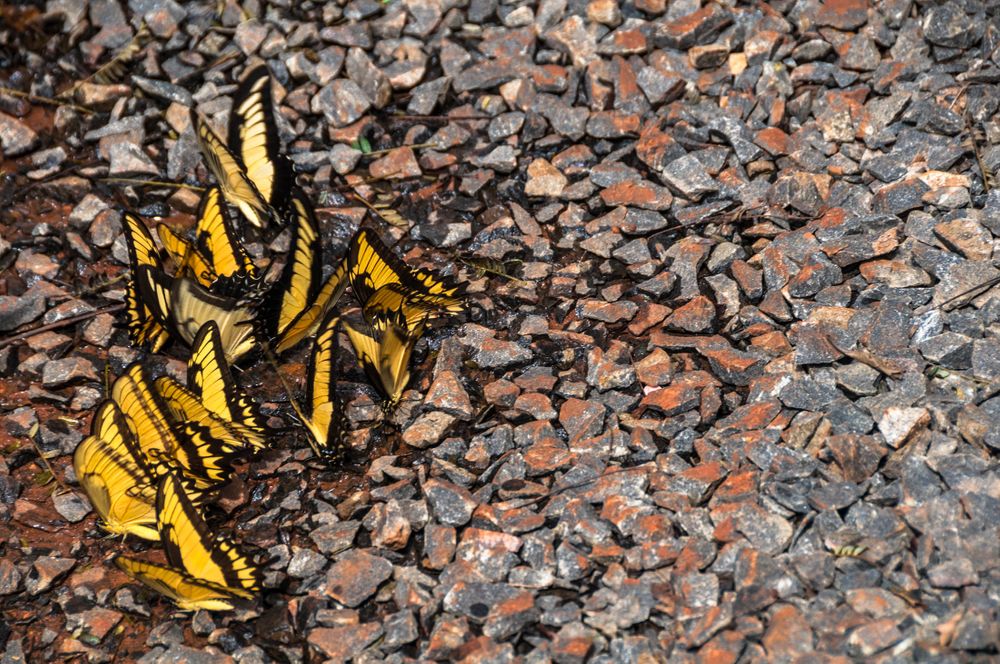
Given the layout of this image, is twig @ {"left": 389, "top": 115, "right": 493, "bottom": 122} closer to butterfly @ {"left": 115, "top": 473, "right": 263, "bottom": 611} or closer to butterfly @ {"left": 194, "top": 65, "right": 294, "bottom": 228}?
butterfly @ {"left": 194, "top": 65, "right": 294, "bottom": 228}

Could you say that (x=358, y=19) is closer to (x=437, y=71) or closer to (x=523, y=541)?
(x=437, y=71)

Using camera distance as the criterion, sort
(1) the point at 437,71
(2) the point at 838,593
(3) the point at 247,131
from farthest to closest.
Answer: (1) the point at 437,71 → (3) the point at 247,131 → (2) the point at 838,593

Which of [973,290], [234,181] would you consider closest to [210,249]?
[234,181]

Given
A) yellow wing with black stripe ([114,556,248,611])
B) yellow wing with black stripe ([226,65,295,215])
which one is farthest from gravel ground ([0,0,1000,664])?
yellow wing with black stripe ([226,65,295,215])

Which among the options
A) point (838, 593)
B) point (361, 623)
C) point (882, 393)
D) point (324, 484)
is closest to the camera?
point (838, 593)

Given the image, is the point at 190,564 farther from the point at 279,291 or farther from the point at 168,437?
the point at 279,291

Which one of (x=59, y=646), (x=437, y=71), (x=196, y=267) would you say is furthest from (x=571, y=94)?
(x=59, y=646)

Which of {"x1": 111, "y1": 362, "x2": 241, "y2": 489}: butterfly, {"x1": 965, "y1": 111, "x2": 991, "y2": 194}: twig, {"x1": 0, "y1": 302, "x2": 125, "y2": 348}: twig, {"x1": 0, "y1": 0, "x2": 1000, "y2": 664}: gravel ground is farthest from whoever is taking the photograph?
{"x1": 0, "y1": 302, "x2": 125, "y2": 348}: twig
